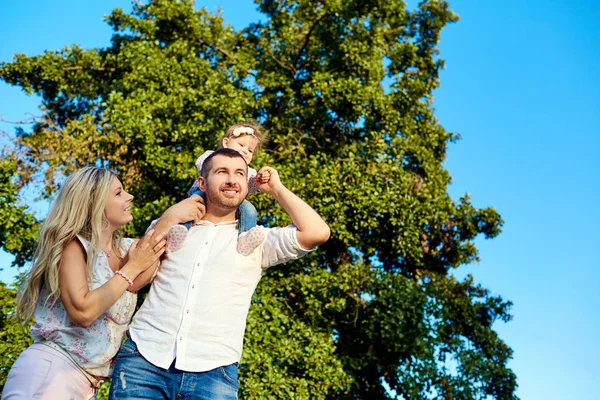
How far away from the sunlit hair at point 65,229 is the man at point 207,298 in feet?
1.18

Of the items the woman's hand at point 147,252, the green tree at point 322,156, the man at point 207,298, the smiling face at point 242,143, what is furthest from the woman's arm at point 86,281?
the green tree at point 322,156

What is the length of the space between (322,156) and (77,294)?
903 cm

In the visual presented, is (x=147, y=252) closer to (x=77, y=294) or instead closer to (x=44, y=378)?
(x=77, y=294)

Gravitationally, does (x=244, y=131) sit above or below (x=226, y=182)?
above

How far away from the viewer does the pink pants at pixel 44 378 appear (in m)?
2.80

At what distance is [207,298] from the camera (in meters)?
3.01

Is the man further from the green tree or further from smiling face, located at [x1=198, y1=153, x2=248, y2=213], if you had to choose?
the green tree

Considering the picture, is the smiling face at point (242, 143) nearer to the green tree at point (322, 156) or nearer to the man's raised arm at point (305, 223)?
the man's raised arm at point (305, 223)

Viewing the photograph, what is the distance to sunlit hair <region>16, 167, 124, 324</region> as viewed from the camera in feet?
10.0

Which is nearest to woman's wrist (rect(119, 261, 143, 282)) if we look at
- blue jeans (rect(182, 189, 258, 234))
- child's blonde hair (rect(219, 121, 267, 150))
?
blue jeans (rect(182, 189, 258, 234))

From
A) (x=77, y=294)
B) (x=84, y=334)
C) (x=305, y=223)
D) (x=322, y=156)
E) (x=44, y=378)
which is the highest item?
(x=322, y=156)

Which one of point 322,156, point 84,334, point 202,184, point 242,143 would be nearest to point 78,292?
point 84,334

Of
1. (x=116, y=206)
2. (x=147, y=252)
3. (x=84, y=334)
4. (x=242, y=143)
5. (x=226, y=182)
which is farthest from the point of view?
(x=242, y=143)

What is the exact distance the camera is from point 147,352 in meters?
2.88
